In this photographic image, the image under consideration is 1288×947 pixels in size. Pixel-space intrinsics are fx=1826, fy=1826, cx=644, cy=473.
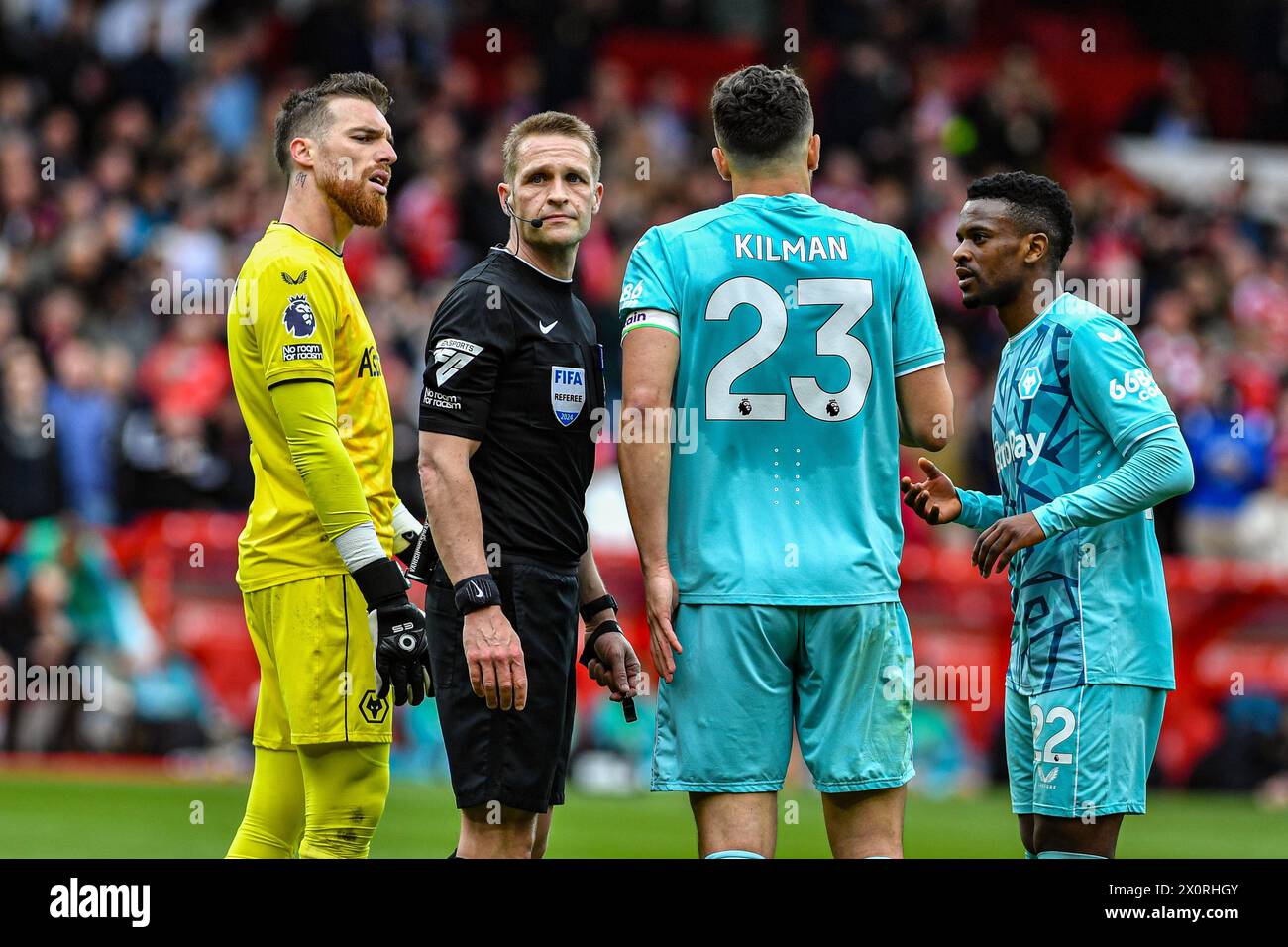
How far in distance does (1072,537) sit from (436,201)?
10817 mm

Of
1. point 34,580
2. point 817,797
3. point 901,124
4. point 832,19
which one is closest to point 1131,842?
point 817,797

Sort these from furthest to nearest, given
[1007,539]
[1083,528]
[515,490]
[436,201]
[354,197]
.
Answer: [436,201]
[354,197]
[1083,528]
[1007,539]
[515,490]

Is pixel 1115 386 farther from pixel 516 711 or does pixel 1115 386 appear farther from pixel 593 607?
pixel 516 711

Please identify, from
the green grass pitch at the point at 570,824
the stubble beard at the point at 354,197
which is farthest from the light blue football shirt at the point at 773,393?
the green grass pitch at the point at 570,824

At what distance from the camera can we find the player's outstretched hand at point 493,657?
4656mm

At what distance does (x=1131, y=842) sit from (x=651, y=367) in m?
6.35

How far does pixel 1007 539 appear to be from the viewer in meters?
4.99

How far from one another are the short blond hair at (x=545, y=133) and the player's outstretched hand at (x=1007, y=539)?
1479mm

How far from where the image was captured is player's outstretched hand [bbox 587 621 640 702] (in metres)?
5.13

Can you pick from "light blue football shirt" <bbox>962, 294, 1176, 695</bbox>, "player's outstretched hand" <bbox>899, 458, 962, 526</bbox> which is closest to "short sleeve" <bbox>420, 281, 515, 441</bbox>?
"player's outstretched hand" <bbox>899, 458, 962, 526</bbox>

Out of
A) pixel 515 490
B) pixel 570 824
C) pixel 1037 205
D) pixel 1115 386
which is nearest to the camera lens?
pixel 515 490

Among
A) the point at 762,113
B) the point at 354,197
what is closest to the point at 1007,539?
the point at 762,113

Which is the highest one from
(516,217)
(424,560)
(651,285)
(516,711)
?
(516,217)

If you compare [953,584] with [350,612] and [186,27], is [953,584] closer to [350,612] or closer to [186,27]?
[350,612]
